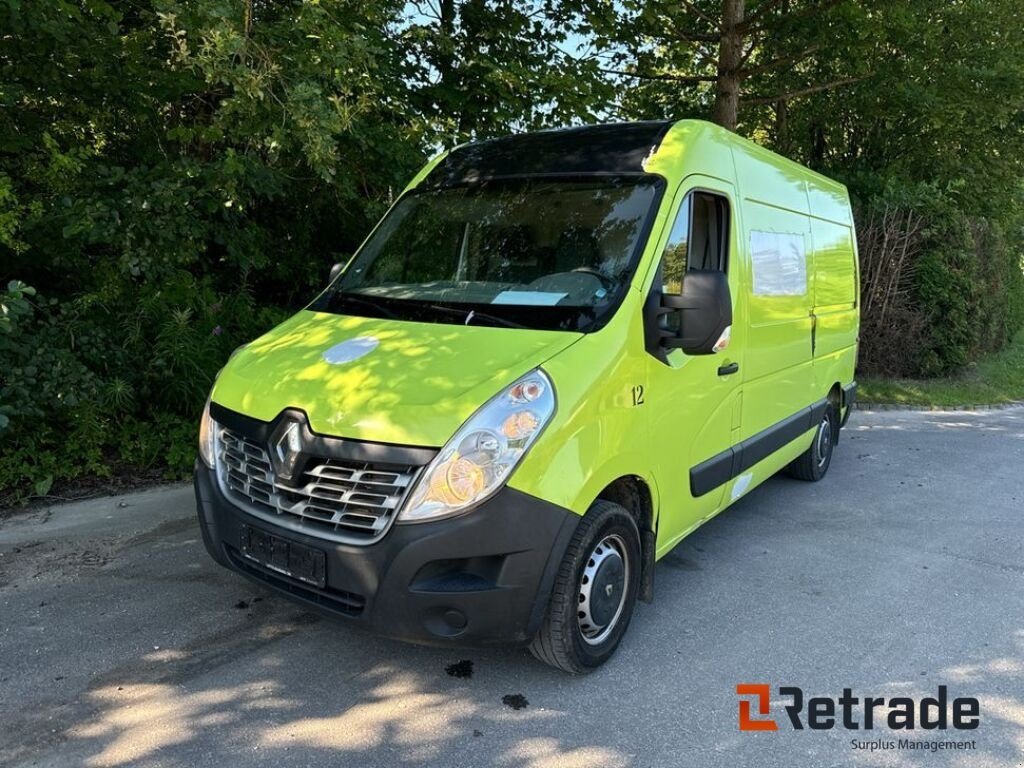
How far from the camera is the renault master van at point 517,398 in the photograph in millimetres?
2803

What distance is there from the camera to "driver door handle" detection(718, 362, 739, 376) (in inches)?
158

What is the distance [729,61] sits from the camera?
10898 millimetres

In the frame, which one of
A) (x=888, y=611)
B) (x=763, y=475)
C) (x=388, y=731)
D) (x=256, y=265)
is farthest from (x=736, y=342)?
(x=256, y=265)

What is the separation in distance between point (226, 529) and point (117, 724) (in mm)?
806

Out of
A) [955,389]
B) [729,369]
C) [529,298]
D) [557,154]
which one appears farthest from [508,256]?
[955,389]

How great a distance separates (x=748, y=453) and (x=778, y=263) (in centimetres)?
124

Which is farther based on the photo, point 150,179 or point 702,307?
point 150,179

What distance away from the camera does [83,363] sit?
5.84 metres

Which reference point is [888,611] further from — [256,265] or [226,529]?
[256,265]

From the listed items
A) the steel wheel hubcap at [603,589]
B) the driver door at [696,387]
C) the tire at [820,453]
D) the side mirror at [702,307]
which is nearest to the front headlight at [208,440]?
the steel wheel hubcap at [603,589]

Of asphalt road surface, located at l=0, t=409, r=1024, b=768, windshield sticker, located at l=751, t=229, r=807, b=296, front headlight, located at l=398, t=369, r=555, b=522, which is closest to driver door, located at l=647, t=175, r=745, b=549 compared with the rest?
windshield sticker, located at l=751, t=229, r=807, b=296

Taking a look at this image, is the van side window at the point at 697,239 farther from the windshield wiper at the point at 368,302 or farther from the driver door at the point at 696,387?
the windshield wiper at the point at 368,302

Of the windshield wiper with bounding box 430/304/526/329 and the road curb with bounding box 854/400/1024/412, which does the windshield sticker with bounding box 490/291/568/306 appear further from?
the road curb with bounding box 854/400/1024/412

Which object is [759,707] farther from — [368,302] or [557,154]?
[557,154]
